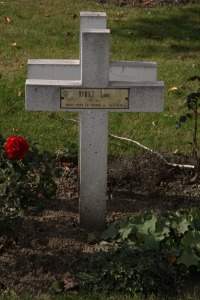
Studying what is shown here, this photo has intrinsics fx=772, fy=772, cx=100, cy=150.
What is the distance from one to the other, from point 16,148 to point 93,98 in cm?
64

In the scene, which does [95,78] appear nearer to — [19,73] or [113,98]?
[113,98]

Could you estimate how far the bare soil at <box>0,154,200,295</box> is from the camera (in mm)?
4781

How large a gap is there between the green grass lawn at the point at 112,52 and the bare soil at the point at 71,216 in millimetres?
613

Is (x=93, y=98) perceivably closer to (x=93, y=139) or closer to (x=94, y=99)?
(x=94, y=99)

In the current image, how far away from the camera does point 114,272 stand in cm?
459

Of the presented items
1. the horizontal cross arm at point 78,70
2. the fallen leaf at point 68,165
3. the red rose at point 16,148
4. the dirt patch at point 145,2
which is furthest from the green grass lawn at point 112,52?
the red rose at point 16,148

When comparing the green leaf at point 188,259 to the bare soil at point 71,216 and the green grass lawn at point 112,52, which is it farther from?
the green grass lawn at point 112,52

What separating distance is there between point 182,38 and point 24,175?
5317mm

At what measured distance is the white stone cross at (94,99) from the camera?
490 cm

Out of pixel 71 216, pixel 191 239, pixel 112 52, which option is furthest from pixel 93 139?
pixel 112 52

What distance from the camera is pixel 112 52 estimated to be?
29.9ft

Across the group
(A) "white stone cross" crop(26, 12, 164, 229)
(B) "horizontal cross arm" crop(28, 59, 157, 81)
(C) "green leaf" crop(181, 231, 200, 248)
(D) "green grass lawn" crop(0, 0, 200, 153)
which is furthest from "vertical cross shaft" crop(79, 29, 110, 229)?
(D) "green grass lawn" crop(0, 0, 200, 153)

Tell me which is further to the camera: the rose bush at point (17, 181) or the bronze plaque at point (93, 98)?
the bronze plaque at point (93, 98)

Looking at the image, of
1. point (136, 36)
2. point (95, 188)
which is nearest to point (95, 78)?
point (95, 188)
